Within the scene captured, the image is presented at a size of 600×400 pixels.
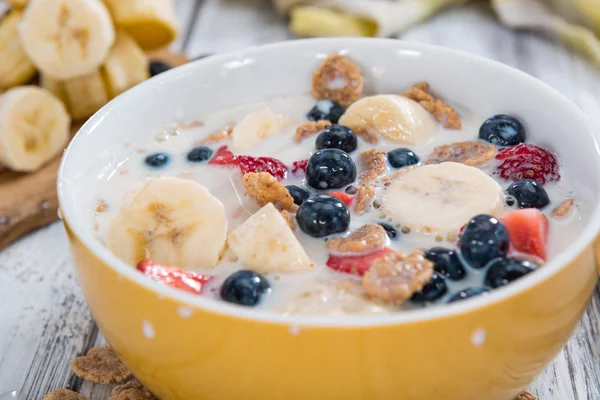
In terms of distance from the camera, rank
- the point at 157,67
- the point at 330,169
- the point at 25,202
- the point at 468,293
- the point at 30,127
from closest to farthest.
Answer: the point at 468,293 < the point at 330,169 < the point at 25,202 < the point at 30,127 < the point at 157,67

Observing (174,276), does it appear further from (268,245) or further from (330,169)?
(330,169)

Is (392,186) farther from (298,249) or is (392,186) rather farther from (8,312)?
(8,312)

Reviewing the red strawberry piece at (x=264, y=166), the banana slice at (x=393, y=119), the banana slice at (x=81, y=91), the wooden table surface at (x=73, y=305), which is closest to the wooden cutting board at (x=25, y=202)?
the wooden table surface at (x=73, y=305)

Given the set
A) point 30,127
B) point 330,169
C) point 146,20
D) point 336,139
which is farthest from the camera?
point 146,20

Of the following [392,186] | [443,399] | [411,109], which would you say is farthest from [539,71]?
[443,399]

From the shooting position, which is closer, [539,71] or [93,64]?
[93,64]

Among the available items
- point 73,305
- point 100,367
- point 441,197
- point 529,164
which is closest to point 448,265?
point 441,197

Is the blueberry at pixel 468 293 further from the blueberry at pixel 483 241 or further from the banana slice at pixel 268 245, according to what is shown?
the banana slice at pixel 268 245
